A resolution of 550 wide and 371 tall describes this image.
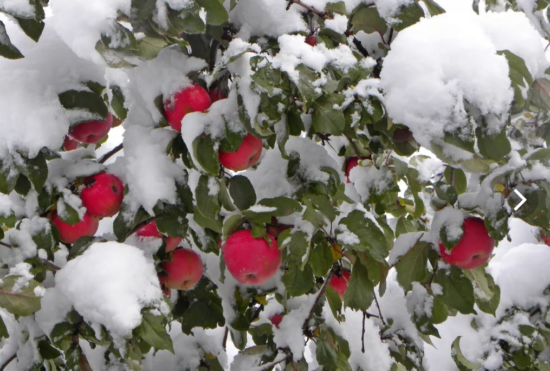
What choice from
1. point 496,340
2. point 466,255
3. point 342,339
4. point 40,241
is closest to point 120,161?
point 40,241

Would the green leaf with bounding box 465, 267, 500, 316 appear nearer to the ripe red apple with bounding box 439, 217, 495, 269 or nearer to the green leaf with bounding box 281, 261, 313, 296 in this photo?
the ripe red apple with bounding box 439, 217, 495, 269

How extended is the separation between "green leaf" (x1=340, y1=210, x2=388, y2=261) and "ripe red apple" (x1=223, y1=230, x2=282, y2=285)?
182 millimetres

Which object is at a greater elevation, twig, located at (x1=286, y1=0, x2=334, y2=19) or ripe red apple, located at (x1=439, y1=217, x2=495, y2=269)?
twig, located at (x1=286, y1=0, x2=334, y2=19)

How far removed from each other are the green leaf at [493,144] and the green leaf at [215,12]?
489mm

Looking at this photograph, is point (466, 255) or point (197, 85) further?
point (466, 255)

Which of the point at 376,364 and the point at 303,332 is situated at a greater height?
the point at 303,332

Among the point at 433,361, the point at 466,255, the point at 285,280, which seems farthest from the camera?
the point at 433,361

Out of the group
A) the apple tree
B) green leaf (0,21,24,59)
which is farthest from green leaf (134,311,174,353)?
green leaf (0,21,24,59)

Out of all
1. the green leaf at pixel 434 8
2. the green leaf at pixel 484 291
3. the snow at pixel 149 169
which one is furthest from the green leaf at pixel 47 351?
the green leaf at pixel 434 8

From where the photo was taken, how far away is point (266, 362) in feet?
4.38

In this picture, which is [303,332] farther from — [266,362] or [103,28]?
[103,28]

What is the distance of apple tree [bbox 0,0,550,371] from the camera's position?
2.81ft

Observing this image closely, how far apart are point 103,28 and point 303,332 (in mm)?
893

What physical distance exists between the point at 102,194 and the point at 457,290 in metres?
0.86
